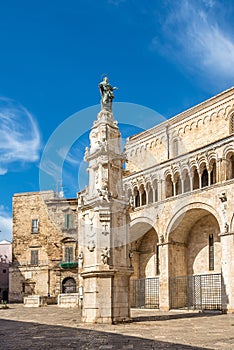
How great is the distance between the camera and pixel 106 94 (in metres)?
19.5

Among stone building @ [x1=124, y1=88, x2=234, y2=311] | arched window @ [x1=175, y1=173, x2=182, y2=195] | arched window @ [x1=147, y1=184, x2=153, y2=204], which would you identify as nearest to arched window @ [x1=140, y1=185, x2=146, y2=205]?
stone building @ [x1=124, y1=88, x2=234, y2=311]

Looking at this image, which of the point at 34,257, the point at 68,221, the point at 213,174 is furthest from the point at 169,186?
the point at 34,257

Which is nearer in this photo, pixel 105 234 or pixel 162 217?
pixel 105 234

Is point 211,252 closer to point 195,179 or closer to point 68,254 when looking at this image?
point 195,179

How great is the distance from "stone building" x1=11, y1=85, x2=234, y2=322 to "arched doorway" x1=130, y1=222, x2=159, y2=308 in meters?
0.07

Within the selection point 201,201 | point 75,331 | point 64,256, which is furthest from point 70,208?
point 75,331

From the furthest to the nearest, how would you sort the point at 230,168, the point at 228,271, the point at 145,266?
the point at 145,266 → the point at 230,168 → the point at 228,271

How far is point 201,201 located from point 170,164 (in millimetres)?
3927

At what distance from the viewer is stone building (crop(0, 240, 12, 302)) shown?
180 feet

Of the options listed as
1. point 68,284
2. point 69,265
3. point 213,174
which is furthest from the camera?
point 68,284

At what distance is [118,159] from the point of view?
18.6 meters

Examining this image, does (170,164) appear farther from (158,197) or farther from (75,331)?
(75,331)

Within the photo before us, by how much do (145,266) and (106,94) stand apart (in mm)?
18572

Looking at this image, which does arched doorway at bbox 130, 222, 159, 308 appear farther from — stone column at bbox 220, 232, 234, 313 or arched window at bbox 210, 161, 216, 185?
stone column at bbox 220, 232, 234, 313
